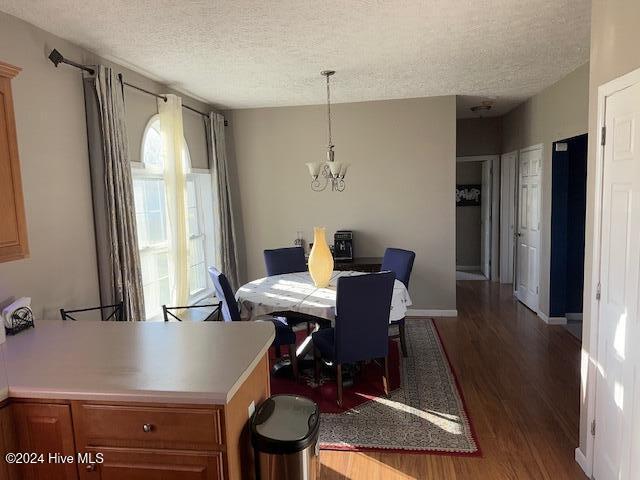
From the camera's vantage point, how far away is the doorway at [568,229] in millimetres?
4914

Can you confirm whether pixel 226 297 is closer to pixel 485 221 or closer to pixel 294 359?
pixel 294 359

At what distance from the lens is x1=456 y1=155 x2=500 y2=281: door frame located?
7188 millimetres

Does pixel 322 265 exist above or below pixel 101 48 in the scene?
below

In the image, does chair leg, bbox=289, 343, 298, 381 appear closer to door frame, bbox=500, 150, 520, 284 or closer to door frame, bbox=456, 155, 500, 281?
door frame, bbox=500, 150, 520, 284

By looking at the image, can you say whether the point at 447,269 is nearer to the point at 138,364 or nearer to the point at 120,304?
the point at 120,304

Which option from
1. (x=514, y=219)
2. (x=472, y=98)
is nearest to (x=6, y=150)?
(x=472, y=98)

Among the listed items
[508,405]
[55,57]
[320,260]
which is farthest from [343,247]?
[55,57]

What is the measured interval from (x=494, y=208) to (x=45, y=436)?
696 cm

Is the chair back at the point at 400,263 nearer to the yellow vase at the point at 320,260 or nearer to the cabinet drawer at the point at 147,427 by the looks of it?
the yellow vase at the point at 320,260

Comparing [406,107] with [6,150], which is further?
[406,107]

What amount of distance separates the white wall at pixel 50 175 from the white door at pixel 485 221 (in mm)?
6196

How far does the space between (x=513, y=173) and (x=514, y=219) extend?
661 mm

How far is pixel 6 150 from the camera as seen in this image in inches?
80.5

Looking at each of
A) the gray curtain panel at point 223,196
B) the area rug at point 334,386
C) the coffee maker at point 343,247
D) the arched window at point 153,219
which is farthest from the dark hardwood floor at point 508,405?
the gray curtain panel at point 223,196
